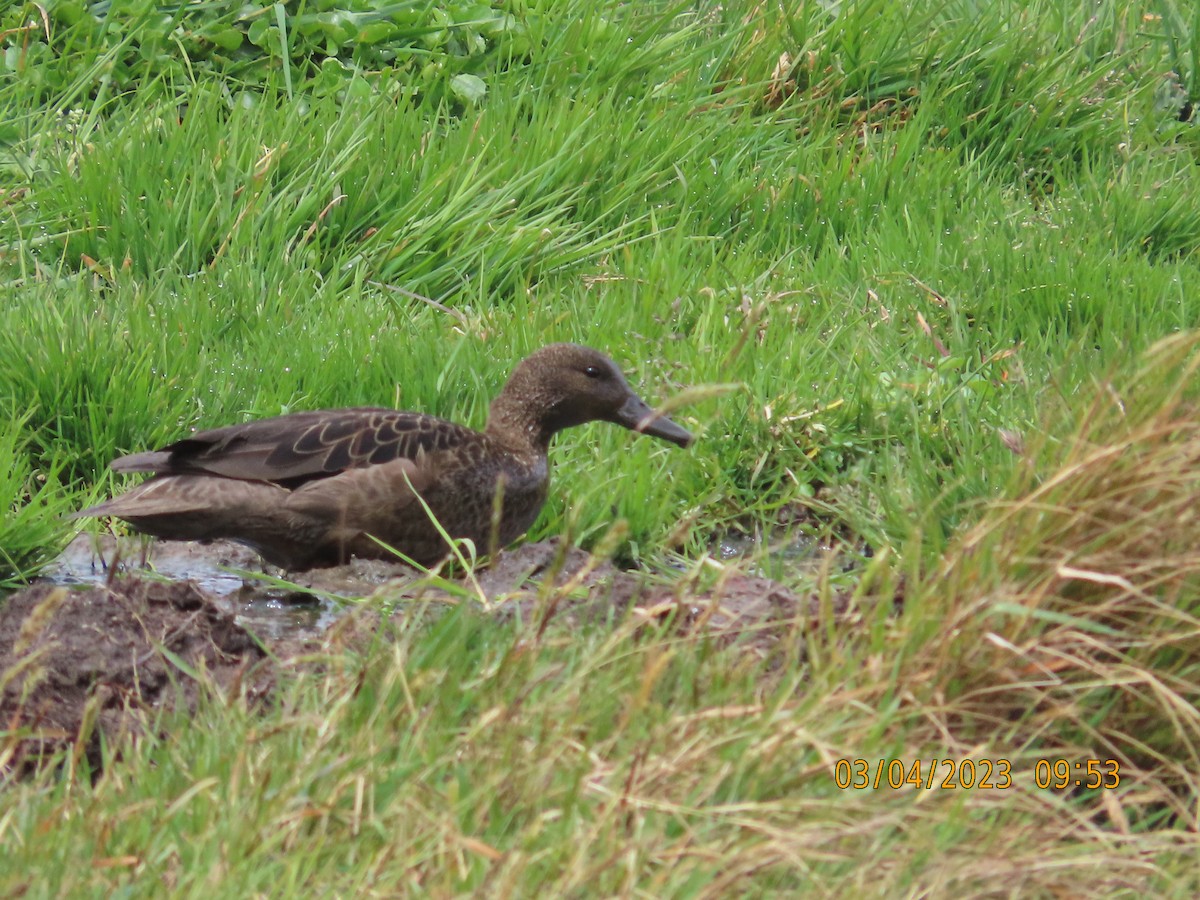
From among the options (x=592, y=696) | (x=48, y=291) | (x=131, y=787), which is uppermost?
(x=592, y=696)

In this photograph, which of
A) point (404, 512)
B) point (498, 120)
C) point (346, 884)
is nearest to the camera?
point (346, 884)

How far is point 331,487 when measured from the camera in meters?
4.98

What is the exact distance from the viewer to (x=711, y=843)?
2965mm

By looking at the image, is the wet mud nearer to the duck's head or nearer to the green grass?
the green grass

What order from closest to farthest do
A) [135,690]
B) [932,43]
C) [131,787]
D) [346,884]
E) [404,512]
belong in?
[346,884]
[131,787]
[135,690]
[404,512]
[932,43]

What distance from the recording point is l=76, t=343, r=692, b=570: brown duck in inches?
195

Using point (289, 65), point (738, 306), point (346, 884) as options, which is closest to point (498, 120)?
point (289, 65)

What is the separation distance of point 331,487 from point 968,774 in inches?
89.5

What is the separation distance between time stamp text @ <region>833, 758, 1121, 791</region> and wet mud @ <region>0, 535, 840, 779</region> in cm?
37

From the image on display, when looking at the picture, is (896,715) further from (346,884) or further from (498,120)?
(498,120)

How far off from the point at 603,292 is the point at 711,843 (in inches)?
145

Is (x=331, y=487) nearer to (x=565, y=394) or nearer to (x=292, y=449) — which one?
(x=292, y=449)
